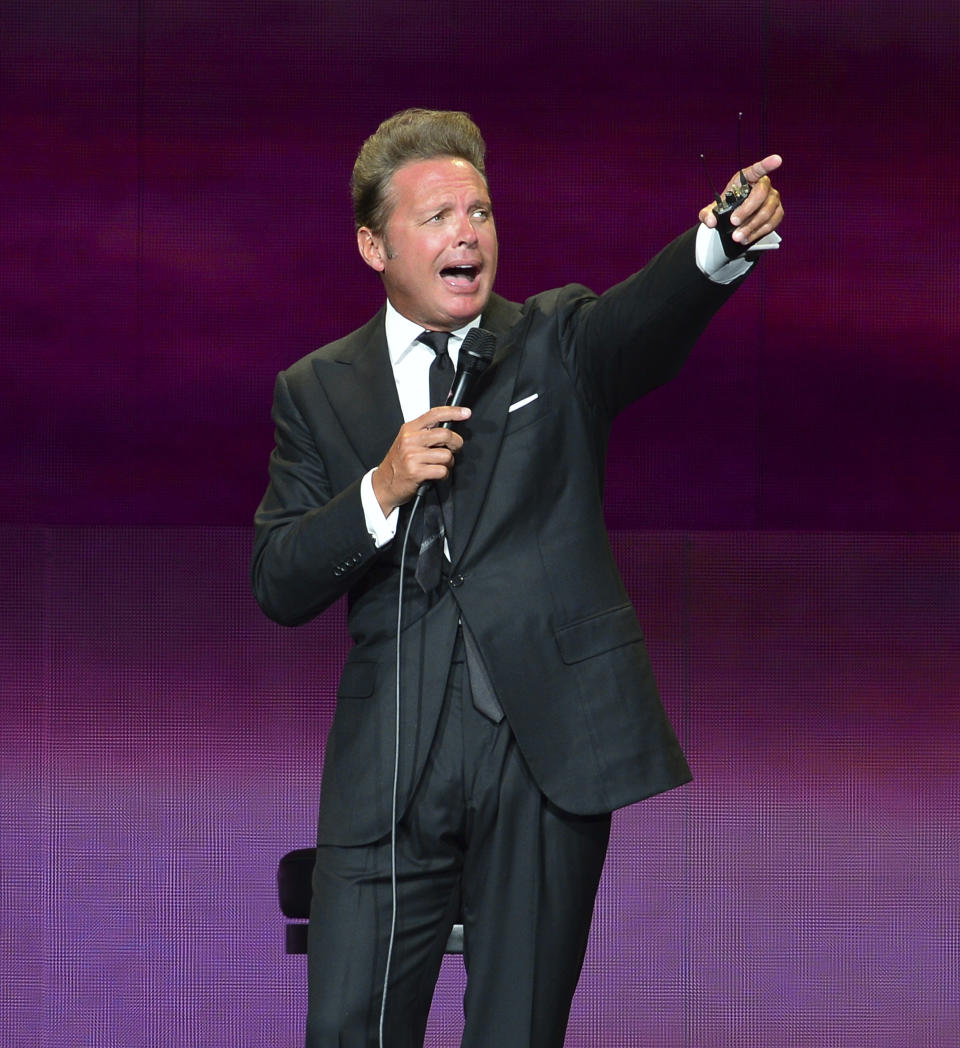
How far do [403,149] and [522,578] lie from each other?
0.57 m

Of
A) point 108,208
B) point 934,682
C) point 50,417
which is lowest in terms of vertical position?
point 934,682

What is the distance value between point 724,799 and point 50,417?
1.71 m

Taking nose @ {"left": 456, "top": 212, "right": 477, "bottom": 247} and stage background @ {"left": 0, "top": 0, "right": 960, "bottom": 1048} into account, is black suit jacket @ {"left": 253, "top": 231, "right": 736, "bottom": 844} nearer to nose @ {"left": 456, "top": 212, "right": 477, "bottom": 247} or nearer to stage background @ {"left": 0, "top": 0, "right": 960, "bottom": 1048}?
nose @ {"left": 456, "top": 212, "right": 477, "bottom": 247}

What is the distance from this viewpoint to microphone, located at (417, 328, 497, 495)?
185 centimetres

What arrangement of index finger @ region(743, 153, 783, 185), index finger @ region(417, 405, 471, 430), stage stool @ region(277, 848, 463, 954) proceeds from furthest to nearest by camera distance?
stage stool @ region(277, 848, 463, 954), index finger @ region(417, 405, 471, 430), index finger @ region(743, 153, 783, 185)

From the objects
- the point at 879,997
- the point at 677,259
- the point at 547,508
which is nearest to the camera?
the point at 677,259

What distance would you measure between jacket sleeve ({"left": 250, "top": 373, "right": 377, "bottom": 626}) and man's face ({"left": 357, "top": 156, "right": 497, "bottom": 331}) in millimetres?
226

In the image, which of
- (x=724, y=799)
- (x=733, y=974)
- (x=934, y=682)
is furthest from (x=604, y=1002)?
(x=934, y=682)

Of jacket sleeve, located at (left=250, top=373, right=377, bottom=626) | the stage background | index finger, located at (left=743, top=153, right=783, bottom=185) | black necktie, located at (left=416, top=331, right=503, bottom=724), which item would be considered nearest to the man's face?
black necktie, located at (left=416, top=331, right=503, bottom=724)

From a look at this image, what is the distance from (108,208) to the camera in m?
3.64

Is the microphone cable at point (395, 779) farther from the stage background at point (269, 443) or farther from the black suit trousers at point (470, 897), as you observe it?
the stage background at point (269, 443)

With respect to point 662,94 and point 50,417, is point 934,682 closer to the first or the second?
point 662,94

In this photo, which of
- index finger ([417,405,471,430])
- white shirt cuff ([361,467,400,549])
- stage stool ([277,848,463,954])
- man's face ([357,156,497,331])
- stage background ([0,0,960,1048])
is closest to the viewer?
index finger ([417,405,471,430])

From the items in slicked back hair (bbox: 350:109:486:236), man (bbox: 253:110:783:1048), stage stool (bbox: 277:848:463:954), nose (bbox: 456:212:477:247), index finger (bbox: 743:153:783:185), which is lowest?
stage stool (bbox: 277:848:463:954)
